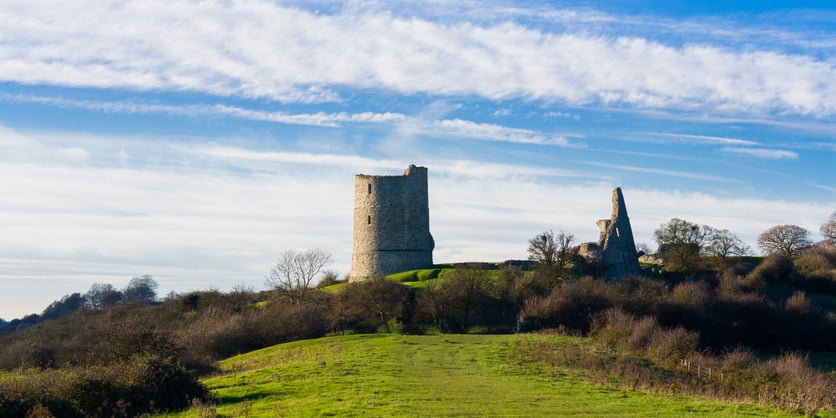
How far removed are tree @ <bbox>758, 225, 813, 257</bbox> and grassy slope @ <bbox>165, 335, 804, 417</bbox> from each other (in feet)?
198

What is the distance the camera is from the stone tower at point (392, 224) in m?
61.1

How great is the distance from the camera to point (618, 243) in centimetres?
6097

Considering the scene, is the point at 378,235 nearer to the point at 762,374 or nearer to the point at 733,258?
the point at 733,258

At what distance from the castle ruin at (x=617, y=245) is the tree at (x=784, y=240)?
2857cm

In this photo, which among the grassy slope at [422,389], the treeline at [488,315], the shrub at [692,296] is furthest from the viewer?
the shrub at [692,296]

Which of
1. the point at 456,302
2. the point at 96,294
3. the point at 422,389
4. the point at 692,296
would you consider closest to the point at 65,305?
the point at 96,294

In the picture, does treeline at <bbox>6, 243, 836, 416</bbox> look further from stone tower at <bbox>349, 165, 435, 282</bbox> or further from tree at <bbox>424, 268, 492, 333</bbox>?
stone tower at <bbox>349, 165, 435, 282</bbox>

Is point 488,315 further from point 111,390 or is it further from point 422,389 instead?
point 111,390

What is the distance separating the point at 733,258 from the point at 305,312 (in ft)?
135

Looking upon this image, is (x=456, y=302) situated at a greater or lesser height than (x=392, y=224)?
lesser

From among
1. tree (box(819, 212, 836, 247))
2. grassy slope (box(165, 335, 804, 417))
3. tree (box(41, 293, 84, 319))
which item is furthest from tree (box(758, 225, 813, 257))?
tree (box(41, 293, 84, 319))

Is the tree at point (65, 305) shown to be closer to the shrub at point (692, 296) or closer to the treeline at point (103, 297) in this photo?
the treeline at point (103, 297)

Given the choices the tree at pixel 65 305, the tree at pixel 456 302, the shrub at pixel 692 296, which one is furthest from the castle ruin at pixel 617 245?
the tree at pixel 65 305

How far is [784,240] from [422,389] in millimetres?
73418
